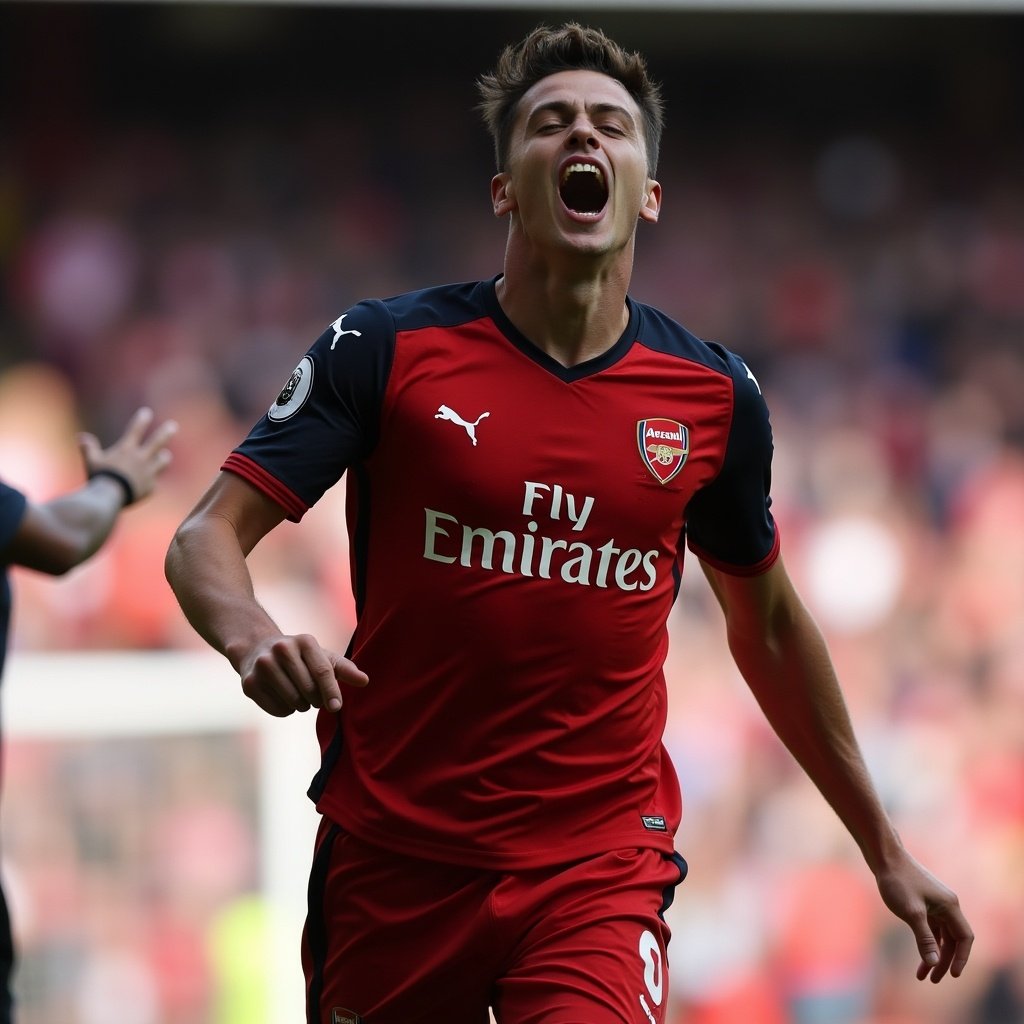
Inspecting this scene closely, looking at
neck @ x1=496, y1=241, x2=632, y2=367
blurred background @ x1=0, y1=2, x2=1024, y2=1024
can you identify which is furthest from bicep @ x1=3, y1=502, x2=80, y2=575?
blurred background @ x1=0, y1=2, x2=1024, y2=1024

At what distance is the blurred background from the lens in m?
7.04

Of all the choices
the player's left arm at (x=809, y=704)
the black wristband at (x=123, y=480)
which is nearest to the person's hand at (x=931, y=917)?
the player's left arm at (x=809, y=704)

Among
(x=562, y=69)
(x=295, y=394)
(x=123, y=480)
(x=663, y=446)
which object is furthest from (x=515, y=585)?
(x=123, y=480)

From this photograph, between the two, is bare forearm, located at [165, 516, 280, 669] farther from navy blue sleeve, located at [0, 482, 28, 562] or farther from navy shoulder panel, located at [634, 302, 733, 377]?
navy blue sleeve, located at [0, 482, 28, 562]

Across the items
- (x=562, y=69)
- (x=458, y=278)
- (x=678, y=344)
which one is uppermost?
(x=458, y=278)

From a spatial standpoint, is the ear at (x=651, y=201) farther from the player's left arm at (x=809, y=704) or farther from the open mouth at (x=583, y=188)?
the player's left arm at (x=809, y=704)

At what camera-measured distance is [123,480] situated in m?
4.63

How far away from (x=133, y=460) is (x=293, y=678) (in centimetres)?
256

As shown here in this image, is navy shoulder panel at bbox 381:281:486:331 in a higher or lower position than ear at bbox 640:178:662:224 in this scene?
lower

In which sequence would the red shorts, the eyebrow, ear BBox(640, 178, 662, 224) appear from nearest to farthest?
the red shorts < the eyebrow < ear BBox(640, 178, 662, 224)

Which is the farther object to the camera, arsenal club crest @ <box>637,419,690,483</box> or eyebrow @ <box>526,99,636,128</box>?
eyebrow @ <box>526,99,636,128</box>

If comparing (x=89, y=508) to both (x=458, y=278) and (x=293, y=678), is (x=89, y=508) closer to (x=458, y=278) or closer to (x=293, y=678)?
(x=293, y=678)

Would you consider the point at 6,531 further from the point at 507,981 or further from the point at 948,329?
the point at 948,329

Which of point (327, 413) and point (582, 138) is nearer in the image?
point (327, 413)
